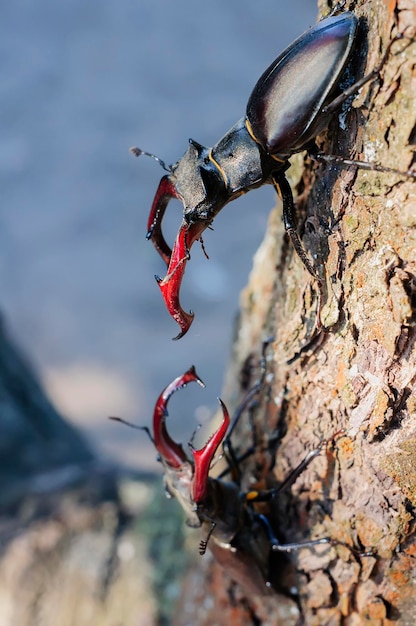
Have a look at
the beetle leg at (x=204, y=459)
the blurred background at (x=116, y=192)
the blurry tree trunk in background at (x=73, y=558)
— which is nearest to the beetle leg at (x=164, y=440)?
the beetle leg at (x=204, y=459)

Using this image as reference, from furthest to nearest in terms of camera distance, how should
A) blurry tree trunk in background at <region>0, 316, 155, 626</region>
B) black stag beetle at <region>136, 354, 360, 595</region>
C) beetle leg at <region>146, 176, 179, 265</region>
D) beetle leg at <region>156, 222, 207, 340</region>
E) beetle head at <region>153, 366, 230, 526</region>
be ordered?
blurry tree trunk in background at <region>0, 316, 155, 626</region> → black stag beetle at <region>136, 354, 360, 595</region> → beetle head at <region>153, 366, 230, 526</region> → beetle leg at <region>146, 176, 179, 265</region> → beetle leg at <region>156, 222, 207, 340</region>

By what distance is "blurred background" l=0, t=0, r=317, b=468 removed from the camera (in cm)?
507

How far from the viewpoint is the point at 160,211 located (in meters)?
1.58

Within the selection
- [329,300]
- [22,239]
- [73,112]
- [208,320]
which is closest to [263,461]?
[329,300]

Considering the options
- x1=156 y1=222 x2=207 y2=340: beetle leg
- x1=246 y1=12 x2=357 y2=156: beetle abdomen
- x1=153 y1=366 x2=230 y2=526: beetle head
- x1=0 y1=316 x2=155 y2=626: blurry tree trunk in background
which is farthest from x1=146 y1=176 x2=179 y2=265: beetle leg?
x1=0 y1=316 x2=155 y2=626: blurry tree trunk in background

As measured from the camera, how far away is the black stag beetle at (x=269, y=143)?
1.23 m

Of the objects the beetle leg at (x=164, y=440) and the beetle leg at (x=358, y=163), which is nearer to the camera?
the beetle leg at (x=358, y=163)

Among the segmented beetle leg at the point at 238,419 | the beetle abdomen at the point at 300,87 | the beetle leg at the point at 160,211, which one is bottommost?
the segmented beetle leg at the point at 238,419

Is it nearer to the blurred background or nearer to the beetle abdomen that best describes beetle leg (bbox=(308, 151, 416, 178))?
the beetle abdomen

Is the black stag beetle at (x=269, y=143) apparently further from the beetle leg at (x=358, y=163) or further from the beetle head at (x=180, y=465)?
the beetle head at (x=180, y=465)

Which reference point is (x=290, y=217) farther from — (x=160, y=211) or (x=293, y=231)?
(x=160, y=211)

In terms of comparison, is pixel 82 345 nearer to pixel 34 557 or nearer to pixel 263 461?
pixel 34 557

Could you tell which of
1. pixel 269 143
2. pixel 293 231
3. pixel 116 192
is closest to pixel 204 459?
pixel 293 231

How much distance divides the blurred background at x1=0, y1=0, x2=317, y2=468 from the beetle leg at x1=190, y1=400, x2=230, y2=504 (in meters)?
3.00
